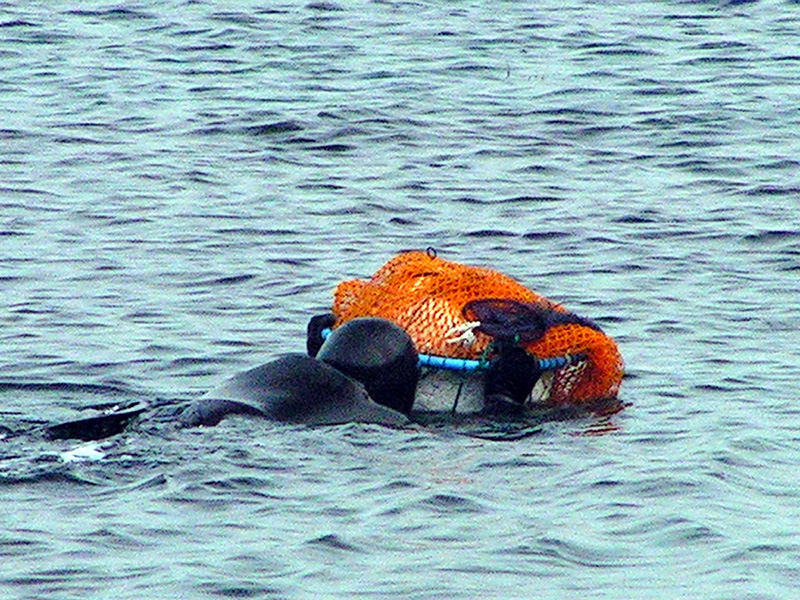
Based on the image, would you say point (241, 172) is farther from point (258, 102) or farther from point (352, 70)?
point (352, 70)

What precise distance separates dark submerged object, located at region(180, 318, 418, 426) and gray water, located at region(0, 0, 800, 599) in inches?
5.3

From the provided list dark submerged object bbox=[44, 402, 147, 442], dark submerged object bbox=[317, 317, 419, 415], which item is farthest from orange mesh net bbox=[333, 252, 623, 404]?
dark submerged object bbox=[44, 402, 147, 442]

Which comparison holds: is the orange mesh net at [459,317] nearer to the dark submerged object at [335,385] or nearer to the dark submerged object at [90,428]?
the dark submerged object at [335,385]

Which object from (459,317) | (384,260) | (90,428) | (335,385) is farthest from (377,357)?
(384,260)

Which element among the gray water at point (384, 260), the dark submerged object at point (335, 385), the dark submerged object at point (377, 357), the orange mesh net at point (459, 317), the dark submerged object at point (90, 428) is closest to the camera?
Answer: the gray water at point (384, 260)

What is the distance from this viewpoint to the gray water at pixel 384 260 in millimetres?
8273

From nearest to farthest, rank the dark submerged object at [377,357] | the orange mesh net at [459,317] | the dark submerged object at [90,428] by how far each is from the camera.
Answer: the dark submerged object at [90,428]
the dark submerged object at [377,357]
the orange mesh net at [459,317]

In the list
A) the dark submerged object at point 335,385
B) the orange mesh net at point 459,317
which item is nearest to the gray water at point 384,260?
the dark submerged object at point 335,385

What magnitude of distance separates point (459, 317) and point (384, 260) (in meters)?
3.41

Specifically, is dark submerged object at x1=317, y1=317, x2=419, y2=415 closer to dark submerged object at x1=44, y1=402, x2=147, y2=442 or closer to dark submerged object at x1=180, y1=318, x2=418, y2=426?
dark submerged object at x1=180, y1=318, x2=418, y2=426

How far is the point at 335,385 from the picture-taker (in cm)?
981

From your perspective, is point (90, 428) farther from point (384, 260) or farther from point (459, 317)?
point (384, 260)

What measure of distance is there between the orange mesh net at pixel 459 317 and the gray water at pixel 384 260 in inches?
11.3

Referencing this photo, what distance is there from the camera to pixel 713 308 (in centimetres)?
1259
